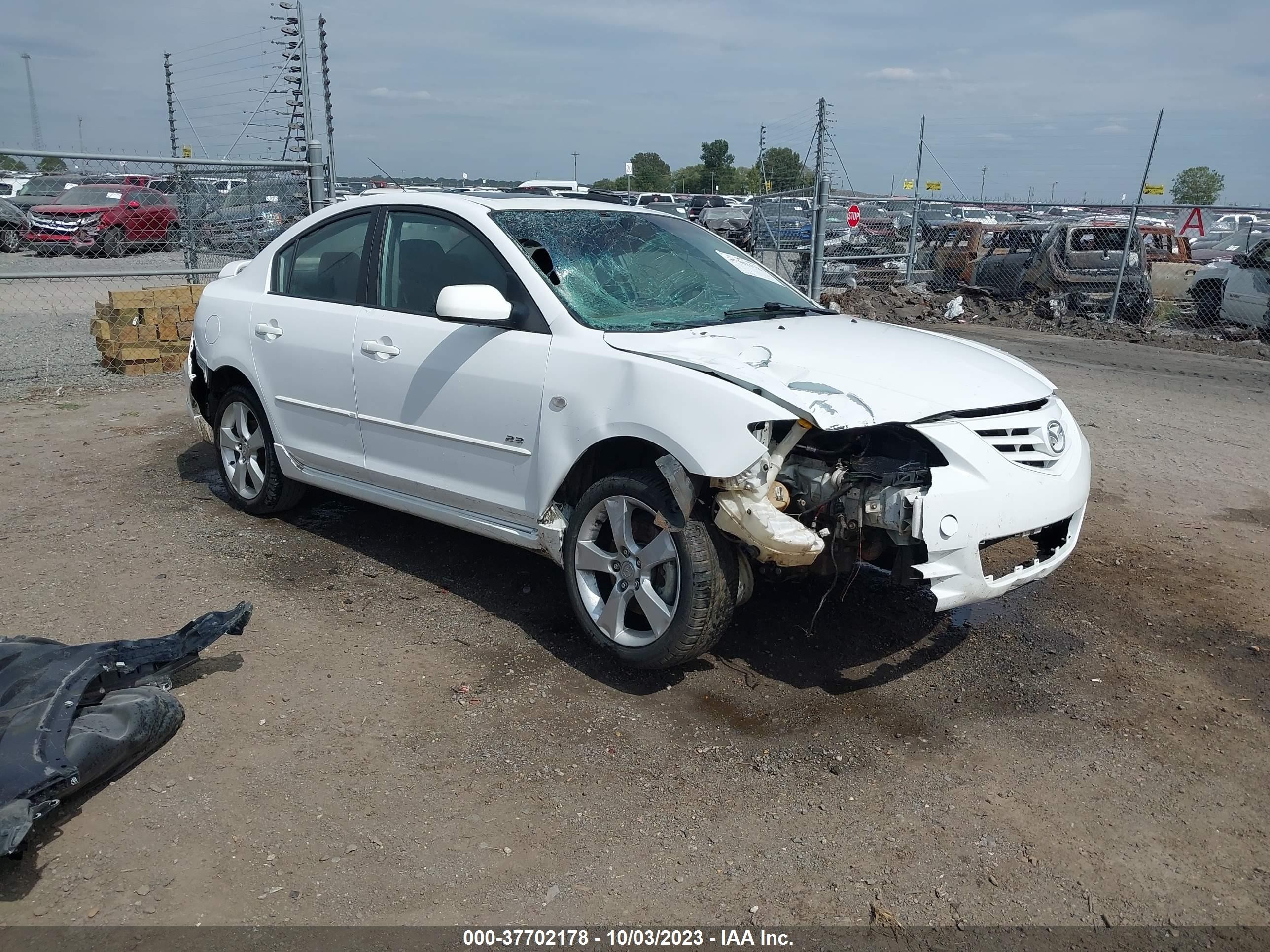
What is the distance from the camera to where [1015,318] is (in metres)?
15.8

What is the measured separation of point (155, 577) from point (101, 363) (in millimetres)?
6732

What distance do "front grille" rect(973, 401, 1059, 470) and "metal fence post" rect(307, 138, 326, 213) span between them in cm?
886

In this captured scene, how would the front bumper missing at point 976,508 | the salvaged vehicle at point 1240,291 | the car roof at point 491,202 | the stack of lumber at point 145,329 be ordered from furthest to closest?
the salvaged vehicle at point 1240,291 < the stack of lumber at point 145,329 < the car roof at point 491,202 < the front bumper missing at point 976,508

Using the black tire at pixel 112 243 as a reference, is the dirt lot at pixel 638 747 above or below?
below

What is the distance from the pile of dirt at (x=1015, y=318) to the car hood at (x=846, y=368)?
10215mm

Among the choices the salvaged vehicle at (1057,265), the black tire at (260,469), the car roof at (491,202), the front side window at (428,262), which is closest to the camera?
the front side window at (428,262)

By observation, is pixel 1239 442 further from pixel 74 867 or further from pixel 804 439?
pixel 74 867

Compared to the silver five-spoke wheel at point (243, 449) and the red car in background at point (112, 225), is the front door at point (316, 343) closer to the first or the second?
the silver five-spoke wheel at point (243, 449)

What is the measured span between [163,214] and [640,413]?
9621 millimetres

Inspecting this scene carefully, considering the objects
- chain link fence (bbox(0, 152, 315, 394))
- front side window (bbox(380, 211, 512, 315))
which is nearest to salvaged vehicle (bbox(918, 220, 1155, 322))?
chain link fence (bbox(0, 152, 315, 394))

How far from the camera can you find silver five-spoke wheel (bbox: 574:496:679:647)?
3775mm

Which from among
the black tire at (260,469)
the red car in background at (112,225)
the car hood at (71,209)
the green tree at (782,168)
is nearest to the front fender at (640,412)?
the black tire at (260,469)

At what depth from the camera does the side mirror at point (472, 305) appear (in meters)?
4.08

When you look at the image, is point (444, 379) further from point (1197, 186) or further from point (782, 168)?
point (1197, 186)
